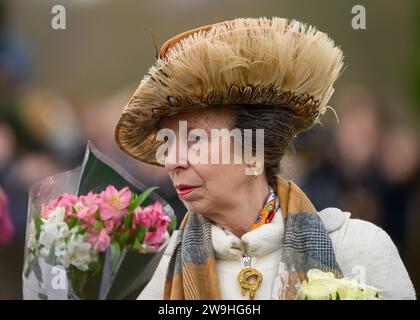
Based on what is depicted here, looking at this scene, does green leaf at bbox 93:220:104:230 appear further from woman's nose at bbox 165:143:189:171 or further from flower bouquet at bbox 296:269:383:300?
flower bouquet at bbox 296:269:383:300

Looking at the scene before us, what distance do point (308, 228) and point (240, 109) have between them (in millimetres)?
391

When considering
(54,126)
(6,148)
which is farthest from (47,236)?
(54,126)

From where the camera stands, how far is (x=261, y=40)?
2.51m

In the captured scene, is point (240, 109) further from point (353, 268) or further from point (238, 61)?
point (353, 268)

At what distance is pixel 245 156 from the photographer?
8.76ft

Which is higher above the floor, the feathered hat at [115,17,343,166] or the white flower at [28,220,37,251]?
the feathered hat at [115,17,343,166]

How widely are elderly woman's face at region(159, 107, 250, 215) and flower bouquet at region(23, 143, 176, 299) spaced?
105 mm

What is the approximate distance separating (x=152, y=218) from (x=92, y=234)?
0.18 m

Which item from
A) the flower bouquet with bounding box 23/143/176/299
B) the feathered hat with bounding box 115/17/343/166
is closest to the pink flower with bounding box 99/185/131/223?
the flower bouquet with bounding box 23/143/176/299

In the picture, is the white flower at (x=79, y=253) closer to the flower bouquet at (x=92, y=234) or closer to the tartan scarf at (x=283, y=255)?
the flower bouquet at (x=92, y=234)

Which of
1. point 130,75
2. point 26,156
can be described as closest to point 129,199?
point 26,156

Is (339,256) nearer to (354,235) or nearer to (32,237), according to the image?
(354,235)

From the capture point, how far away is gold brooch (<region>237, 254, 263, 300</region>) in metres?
2.61

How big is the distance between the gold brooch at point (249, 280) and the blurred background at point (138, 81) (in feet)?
3.72
